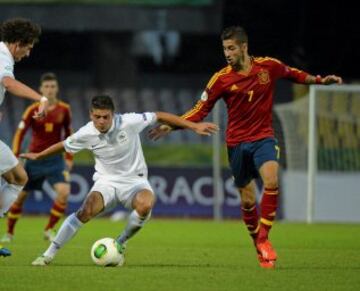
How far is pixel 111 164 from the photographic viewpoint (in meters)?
10.7

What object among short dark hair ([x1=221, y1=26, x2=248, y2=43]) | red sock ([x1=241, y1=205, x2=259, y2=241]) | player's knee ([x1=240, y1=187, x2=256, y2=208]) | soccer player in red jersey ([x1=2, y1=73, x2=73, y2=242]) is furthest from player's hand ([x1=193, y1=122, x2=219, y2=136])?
soccer player in red jersey ([x1=2, y1=73, x2=73, y2=242])

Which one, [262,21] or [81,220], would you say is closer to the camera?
[81,220]

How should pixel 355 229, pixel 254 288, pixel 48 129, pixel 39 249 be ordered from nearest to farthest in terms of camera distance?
pixel 254 288, pixel 39 249, pixel 48 129, pixel 355 229

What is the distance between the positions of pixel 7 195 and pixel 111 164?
1.05 meters

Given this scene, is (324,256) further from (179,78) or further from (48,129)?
(179,78)

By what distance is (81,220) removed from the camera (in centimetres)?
1038

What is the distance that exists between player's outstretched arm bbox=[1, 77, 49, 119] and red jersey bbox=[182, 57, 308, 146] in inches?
71.7

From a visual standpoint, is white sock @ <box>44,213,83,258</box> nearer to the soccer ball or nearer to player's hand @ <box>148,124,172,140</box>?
the soccer ball

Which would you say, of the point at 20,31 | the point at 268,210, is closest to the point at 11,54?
the point at 20,31

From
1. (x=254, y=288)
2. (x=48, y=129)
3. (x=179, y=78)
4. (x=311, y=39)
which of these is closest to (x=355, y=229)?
(x=48, y=129)

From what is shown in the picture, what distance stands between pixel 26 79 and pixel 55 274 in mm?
22662

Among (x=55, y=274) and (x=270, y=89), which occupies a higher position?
(x=270, y=89)

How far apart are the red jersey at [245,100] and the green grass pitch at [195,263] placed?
1.31 metres

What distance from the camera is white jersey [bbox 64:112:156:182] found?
10.6 meters
